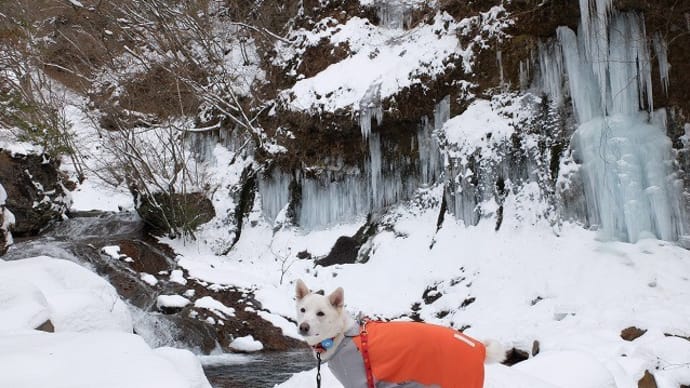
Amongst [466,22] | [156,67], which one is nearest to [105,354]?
[466,22]

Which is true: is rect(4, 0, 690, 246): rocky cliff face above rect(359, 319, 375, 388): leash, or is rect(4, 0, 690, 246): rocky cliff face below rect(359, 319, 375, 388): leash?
above

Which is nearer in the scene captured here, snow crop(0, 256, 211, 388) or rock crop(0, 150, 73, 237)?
snow crop(0, 256, 211, 388)

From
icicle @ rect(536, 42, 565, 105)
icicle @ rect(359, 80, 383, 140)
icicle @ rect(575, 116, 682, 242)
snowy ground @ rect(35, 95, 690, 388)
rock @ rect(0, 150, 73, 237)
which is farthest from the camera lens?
rock @ rect(0, 150, 73, 237)

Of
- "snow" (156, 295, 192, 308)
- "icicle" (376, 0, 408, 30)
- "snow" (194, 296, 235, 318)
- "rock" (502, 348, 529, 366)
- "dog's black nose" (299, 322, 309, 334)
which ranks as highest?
"icicle" (376, 0, 408, 30)

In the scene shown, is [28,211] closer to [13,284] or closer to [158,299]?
[158,299]

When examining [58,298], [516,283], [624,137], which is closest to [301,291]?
[58,298]

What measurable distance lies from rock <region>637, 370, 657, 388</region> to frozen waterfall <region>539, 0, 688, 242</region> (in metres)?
5.22

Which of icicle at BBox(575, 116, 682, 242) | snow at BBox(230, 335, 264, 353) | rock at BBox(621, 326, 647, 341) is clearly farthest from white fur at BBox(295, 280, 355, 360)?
icicle at BBox(575, 116, 682, 242)

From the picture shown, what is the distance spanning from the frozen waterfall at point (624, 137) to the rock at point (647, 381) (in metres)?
5.22

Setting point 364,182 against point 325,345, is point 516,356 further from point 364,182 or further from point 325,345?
point 364,182

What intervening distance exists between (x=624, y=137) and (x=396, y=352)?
8.36m

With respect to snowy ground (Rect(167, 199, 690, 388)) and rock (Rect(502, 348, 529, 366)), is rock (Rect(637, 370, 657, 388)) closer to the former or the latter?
snowy ground (Rect(167, 199, 690, 388))

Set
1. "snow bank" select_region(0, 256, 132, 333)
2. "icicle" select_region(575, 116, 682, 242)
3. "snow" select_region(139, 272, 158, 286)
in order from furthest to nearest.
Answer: "snow" select_region(139, 272, 158, 286) → "icicle" select_region(575, 116, 682, 242) → "snow bank" select_region(0, 256, 132, 333)

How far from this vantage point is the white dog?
2.89 m
